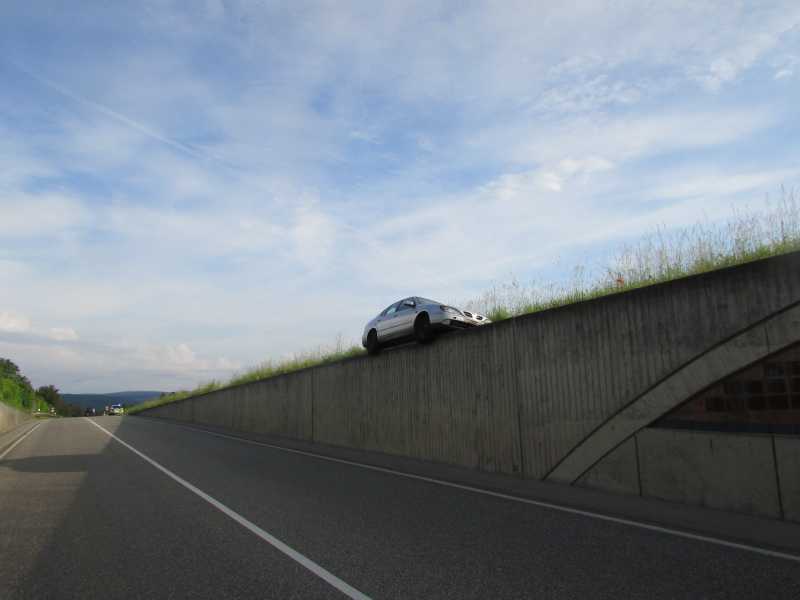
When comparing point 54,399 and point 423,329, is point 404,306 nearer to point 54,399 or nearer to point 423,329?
point 423,329

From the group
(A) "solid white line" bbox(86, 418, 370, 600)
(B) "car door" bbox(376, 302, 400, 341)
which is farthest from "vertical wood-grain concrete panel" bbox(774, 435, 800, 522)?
(B) "car door" bbox(376, 302, 400, 341)

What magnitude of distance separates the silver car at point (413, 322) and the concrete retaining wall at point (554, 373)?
435 millimetres

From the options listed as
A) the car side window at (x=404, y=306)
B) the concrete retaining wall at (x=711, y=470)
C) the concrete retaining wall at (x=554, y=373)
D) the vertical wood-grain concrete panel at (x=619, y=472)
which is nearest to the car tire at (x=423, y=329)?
the concrete retaining wall at (x=554, y=373)

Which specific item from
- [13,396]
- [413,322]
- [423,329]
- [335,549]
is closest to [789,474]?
[335,549]

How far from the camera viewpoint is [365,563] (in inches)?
215

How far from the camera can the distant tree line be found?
6438 cm

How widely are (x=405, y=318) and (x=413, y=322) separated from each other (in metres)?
0.51

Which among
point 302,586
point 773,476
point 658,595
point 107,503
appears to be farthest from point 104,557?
point 773,476

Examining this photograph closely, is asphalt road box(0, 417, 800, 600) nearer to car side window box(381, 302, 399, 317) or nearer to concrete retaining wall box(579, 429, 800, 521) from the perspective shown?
concrete retaining wall box(579, 429, 800, 521)

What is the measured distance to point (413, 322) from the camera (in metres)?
16.6

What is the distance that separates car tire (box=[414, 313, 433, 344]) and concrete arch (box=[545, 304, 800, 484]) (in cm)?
577

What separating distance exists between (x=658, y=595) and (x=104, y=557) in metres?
5.12

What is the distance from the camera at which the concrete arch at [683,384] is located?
26.1 feet

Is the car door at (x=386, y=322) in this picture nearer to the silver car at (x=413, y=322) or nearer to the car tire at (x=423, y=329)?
the silver car at (x=413, y=322)
